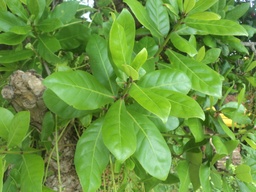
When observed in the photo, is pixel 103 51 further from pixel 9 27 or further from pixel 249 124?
pixel 249 124

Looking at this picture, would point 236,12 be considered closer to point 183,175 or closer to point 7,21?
point 183,175

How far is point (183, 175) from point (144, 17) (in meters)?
0.38

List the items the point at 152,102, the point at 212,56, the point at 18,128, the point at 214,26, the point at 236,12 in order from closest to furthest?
1. the point at 152,102
2. the point at 18,128
3. the point at 214,26
4. the point at 212,56
5. the point at 236,12

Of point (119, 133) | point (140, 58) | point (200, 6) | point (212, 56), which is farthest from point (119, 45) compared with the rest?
point (212, 56)

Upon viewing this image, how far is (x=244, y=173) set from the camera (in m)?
0.83

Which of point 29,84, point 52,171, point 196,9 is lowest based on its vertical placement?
point 52,171

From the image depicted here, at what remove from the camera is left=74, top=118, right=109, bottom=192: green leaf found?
0.61 m

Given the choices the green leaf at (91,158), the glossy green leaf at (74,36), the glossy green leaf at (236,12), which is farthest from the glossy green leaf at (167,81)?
the glossy green leaf at (236,12)

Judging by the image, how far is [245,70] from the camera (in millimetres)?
1179

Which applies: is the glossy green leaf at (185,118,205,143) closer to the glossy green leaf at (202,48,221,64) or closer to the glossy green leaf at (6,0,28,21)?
the glossy green leaf at (202,48,221,64)

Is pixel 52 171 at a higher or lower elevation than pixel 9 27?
lower

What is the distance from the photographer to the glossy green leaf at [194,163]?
0.83 meters

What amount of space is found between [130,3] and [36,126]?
342 mm

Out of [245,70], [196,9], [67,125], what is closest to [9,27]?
[67,125]
